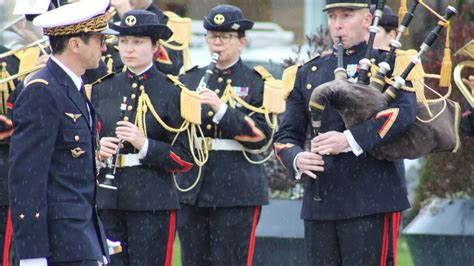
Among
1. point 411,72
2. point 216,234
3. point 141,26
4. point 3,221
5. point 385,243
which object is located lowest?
point 3,221

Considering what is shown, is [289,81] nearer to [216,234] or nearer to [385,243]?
[385,243]

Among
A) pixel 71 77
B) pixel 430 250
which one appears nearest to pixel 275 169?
pixel 430 250

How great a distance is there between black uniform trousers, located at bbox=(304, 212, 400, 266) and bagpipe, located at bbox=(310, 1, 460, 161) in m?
0.37

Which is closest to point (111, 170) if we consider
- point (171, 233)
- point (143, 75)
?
point (171, 233)

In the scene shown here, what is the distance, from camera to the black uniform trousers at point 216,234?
345 inches

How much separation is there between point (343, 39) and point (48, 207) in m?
2.08

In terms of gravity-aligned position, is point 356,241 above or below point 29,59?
above

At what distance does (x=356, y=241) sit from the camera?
709 cm

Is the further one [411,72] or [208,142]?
[208,142]

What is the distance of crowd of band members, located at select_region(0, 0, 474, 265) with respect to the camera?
6.11 m

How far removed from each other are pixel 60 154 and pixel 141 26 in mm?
2244

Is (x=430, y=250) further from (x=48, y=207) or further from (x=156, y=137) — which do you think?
(x=48, y=207)

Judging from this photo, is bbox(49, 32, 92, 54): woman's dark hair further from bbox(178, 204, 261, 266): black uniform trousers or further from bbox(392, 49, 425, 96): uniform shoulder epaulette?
bbox(178, 204, 261, 266): black uniform trousers

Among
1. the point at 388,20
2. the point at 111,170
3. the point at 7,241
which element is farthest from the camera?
the point at 7,241
